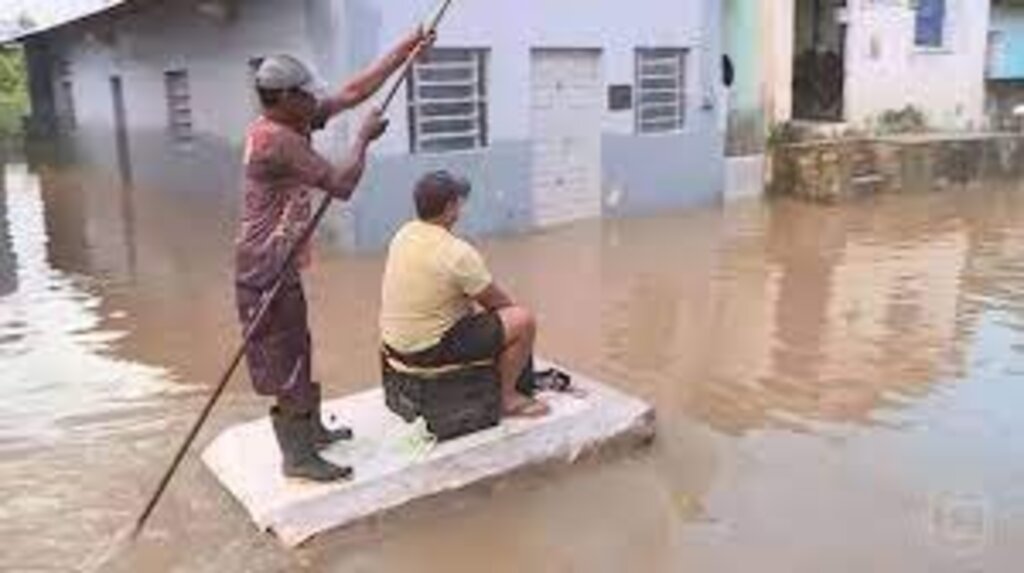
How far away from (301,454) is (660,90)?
1060 cm

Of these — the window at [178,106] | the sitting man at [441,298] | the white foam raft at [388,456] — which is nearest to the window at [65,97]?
the window at [178,106]

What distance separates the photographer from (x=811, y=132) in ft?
55.4

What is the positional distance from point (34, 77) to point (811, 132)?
54.0 feet

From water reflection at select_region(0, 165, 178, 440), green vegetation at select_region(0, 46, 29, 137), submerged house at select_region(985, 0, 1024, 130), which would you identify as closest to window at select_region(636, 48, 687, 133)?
water reflection at select_region(0, 165, 178, 440)

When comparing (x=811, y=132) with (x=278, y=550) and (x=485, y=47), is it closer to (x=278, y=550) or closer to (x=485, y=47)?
(x=485, y=47)

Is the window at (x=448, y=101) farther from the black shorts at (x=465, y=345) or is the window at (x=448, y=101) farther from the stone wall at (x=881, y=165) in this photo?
the black shorts at (x=465, y=345)

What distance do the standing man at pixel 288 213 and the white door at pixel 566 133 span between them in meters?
8.34

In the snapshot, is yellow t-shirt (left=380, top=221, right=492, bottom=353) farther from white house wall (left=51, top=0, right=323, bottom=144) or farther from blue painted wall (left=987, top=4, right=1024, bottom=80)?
blue painted wall (left=987, top=4, right=1024, bottom=80)

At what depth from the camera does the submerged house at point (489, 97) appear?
1177 cm

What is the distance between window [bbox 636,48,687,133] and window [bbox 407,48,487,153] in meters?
2.60

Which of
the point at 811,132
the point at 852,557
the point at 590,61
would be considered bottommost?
the point at 852,557

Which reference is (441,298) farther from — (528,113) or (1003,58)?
(1003,58)

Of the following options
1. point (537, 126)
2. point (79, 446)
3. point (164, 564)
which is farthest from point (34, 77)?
point (164, 564)

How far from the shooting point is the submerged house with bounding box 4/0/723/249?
11.8m
